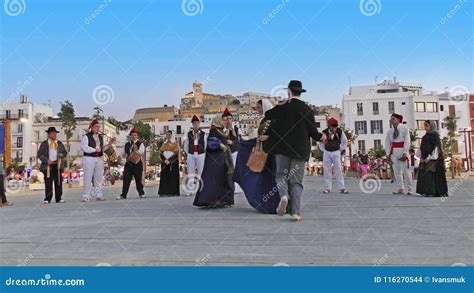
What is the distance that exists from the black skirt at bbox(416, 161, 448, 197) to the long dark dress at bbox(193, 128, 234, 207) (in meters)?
4.83

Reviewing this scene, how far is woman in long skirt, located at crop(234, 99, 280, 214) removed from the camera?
6.89 metres

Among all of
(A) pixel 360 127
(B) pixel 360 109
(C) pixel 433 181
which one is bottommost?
(C) pixel 433 181

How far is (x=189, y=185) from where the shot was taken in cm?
1255

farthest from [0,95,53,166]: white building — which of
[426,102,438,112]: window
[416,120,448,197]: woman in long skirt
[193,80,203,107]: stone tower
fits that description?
[416,120,448,197]: woman in long skirt

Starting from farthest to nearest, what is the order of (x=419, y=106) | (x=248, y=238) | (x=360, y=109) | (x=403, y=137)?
(x=419, y=106), (x=360, y=109), (x=403, y=137), (x=248, y=238)

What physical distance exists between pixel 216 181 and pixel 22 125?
91301 mm

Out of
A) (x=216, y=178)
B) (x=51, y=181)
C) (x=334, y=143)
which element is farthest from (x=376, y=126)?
(x=216, y=178)

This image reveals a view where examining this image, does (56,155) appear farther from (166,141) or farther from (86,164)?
(166,141)

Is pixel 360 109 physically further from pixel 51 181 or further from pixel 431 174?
pixel 51 181

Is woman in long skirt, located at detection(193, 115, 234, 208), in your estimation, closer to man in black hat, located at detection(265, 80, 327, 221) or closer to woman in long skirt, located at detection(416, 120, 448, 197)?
man in black hat, located at detection(265, 80, 327, 221)

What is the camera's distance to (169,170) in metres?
12.6

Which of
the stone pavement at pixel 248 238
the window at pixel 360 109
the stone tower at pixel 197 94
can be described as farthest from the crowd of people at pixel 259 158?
the stone tower at pixel 197 94

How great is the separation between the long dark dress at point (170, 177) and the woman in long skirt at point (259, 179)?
17.2 feet
